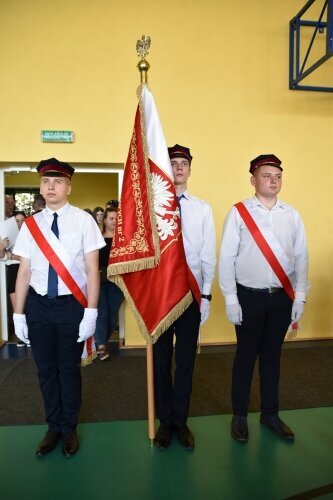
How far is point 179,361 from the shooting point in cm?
198

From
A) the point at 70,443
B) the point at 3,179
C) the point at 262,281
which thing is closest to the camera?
the point at 70,443

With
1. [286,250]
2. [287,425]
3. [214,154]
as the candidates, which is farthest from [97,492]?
[214,154]

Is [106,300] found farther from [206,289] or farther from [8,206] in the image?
[206,289]

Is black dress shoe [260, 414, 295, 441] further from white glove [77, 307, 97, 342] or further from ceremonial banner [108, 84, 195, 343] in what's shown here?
white glove [77, 307, 97, 342]

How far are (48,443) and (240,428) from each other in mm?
1117

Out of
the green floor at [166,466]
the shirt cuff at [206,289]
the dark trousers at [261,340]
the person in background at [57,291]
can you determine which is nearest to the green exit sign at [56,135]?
the person in background at [57,291]

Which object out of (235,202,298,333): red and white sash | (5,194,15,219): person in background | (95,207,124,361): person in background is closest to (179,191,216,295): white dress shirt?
(235,202,298,333): red and white sash

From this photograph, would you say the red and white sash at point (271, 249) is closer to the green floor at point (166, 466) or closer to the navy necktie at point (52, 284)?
the green floor at point (166, 466)

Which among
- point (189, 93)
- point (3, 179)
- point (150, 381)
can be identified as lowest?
point (150, 381)

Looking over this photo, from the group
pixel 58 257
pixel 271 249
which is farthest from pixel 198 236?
pixel 58 257

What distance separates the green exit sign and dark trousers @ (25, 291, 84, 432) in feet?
6.78

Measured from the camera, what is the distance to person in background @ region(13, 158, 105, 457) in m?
1.85

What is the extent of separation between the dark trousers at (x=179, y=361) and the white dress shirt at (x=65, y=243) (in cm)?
62

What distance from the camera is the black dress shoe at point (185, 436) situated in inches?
76.3
